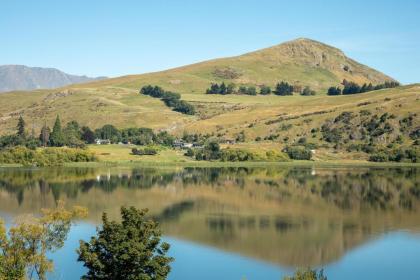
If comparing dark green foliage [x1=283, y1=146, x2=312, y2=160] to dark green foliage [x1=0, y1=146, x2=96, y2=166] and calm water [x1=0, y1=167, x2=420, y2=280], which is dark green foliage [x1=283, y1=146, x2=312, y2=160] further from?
dark green foliage [x1=0, y1=146, x2=96, y2=166]

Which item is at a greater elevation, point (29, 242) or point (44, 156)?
point (29, 242)

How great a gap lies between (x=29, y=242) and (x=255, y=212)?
5429 cm

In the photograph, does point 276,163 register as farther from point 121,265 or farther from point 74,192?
point 121,265

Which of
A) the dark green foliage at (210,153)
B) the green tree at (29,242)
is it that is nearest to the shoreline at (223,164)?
the dark green foliage at (210,153)

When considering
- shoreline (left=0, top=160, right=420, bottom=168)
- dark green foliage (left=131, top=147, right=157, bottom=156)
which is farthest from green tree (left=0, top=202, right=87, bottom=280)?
dark green foliage (left=131, top=147, right=157, bottom=156)

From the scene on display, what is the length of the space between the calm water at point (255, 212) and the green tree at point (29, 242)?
8754 millimetres

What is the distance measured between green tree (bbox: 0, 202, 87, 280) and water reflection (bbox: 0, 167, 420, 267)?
24.9 meters

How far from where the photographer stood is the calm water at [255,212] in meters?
61.3

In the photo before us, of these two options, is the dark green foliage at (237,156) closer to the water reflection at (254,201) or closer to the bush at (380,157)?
the water reflection at (254,201)

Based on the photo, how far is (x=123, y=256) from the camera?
127 feet

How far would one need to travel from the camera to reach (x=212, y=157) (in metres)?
186

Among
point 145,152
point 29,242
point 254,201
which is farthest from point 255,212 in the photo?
point 145,152

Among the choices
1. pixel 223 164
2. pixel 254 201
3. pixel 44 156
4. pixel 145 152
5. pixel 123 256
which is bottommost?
pixel 223 164

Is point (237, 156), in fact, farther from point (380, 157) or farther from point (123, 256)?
point (123, 256)
